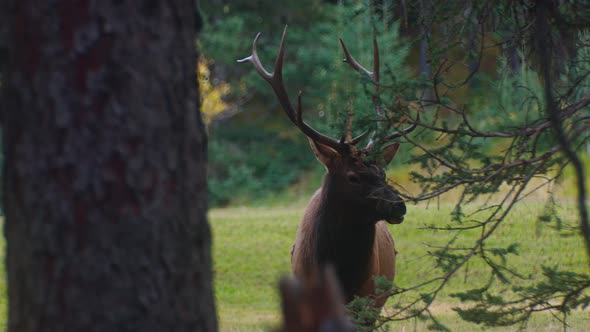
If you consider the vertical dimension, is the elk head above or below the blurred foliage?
below

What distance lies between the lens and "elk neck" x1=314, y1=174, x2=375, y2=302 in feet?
21.5

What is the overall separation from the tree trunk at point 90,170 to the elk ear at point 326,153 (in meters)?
3.93

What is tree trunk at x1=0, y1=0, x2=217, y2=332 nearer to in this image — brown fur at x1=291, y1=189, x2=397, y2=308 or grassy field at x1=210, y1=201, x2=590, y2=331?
brown fur at x1=291, y1=189, x2=397, y2=308

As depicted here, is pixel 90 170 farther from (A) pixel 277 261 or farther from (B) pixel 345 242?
(A) pixel 277 261

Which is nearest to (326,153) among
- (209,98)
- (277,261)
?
(277,261)

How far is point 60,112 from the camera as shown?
103 inches

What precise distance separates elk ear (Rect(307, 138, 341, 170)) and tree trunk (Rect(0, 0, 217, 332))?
393 cm

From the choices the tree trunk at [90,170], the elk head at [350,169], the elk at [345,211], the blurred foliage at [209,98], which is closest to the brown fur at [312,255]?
the elk at [345,211]

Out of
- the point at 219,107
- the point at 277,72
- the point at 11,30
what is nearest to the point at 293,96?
the point at 219,107

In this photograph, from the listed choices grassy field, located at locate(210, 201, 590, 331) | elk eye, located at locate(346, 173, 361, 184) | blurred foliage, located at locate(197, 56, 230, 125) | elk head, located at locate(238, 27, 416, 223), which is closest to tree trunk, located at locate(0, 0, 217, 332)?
elk head, located at locate(238, 27, 416, 223)

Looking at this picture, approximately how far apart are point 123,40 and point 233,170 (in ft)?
69.9

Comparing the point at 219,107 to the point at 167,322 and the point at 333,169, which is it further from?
the point at 167,322

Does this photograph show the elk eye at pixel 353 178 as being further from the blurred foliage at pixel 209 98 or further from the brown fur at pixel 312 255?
the blurred foliage at pixel 209 98

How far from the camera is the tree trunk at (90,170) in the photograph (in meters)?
2.60
